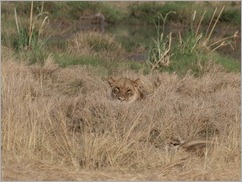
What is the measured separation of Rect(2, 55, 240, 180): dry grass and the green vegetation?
377 cm

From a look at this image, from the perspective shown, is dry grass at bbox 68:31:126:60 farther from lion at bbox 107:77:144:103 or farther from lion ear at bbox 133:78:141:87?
lion at bbox 107:77:144:103

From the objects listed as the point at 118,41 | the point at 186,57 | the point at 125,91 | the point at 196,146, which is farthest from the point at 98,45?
the point at 196,146

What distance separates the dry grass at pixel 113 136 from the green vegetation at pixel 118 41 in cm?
377

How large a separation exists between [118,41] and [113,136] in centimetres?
1245

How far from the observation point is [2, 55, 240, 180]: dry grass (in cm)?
669

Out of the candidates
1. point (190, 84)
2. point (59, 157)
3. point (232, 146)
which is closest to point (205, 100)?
point (190, 84)

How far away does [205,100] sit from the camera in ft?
33.7

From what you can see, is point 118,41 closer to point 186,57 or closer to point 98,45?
point 98,45

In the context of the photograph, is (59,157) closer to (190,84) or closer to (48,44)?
(190,84)

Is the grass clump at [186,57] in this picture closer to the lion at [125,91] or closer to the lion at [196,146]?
the lion at [125,91]

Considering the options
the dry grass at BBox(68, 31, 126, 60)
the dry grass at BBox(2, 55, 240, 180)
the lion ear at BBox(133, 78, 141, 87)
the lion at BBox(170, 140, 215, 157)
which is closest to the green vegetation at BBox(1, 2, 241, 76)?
the dry grass at BBox(68, 31, 126, 60)

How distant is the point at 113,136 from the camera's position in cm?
751

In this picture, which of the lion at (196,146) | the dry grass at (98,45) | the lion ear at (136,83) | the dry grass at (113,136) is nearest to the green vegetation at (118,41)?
the dry grass at (98,45)

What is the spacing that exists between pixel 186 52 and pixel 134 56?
3238 mm
